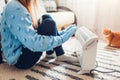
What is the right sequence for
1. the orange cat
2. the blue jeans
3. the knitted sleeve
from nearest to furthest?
the knitted sleeve → the blue jeans → the orange cat

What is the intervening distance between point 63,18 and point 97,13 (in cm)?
53

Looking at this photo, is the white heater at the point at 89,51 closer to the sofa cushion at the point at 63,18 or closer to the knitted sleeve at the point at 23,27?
the knitted sleeve at the point at 23,27

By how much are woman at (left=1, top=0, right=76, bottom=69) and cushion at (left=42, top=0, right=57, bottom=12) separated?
56.9 inches

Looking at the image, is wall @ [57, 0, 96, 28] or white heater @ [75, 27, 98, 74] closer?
white heater @ [75, 27, 98, 74]

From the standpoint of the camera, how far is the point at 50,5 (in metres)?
2.82

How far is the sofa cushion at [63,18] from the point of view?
95.0 inches

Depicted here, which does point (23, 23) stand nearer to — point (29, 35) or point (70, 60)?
point (29, 35)

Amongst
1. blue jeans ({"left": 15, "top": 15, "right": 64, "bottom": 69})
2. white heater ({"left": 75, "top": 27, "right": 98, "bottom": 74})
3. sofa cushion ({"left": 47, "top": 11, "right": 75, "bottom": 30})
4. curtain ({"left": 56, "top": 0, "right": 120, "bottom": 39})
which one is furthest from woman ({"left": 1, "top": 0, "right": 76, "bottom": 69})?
curtain ({"left": 56, "top": 0, "right": 120, "bottom": 39})

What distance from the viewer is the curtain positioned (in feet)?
8.27

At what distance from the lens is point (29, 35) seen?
3.70ft

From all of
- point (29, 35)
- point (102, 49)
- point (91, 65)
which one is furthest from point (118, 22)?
point (29, 35)

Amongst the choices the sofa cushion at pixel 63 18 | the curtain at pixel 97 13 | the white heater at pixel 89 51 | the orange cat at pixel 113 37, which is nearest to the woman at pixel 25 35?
the white heater at pixel 89 51

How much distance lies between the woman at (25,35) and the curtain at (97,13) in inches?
54.9

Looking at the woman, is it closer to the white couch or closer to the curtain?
the white couch
